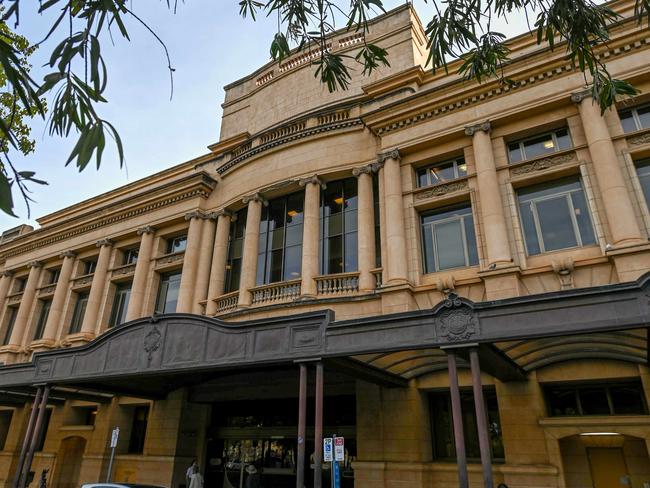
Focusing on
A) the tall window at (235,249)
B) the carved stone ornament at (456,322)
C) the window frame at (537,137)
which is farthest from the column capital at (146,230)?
the carved stone ornament at (456,322)

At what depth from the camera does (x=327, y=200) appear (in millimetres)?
19062

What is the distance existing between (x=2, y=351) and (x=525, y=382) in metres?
27.7

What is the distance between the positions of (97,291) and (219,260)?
801cm

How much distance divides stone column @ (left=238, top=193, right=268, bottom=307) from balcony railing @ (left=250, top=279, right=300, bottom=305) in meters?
0.38

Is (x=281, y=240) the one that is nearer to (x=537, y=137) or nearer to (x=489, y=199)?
(x=489, y=199)

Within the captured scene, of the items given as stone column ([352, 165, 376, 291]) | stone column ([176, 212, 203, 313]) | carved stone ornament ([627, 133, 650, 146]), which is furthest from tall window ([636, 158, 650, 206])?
stone column ([176, 212, 203, 313])

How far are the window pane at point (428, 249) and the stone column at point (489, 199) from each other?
206 centimetres

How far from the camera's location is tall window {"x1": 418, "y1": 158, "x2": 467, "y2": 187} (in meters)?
16.7

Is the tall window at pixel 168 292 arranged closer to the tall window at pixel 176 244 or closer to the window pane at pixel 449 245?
the tall window at pixel 176 244

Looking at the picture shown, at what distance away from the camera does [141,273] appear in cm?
2250

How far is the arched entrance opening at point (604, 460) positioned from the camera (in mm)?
11742

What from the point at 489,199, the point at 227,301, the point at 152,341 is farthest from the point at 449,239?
the point at 152,341

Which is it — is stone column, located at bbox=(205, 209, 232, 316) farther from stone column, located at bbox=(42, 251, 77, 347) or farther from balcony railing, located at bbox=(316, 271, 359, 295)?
stone column, located at bbox=(42, 251, 77, 347)

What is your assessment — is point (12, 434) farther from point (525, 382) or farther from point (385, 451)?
point (525, 382)
